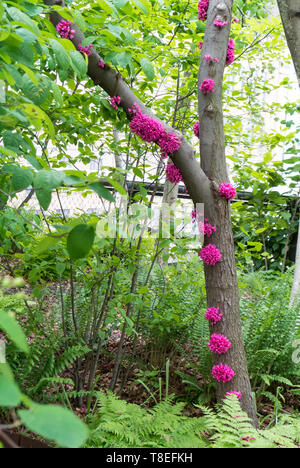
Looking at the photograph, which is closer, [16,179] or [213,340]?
[16,179]

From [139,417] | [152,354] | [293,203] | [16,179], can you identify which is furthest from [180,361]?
[293,203]

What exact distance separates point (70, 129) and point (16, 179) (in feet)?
5.27

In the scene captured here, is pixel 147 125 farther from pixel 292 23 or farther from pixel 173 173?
pixel 292 23

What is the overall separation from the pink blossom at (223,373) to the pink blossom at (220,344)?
8 cm

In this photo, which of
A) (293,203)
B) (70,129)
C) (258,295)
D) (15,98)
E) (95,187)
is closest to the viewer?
(95,187)

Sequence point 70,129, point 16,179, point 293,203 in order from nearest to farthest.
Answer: point 16,179, point 70,129, point 293,203

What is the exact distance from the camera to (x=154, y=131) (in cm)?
236

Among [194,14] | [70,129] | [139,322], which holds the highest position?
[194,14]

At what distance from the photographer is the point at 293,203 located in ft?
19.3

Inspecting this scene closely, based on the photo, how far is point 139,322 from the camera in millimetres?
3170

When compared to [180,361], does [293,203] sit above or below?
above

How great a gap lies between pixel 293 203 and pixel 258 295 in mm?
2672

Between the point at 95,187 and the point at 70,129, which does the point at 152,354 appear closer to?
the point at 70,129

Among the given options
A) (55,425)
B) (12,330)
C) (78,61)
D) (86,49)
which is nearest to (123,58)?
(78,61)
